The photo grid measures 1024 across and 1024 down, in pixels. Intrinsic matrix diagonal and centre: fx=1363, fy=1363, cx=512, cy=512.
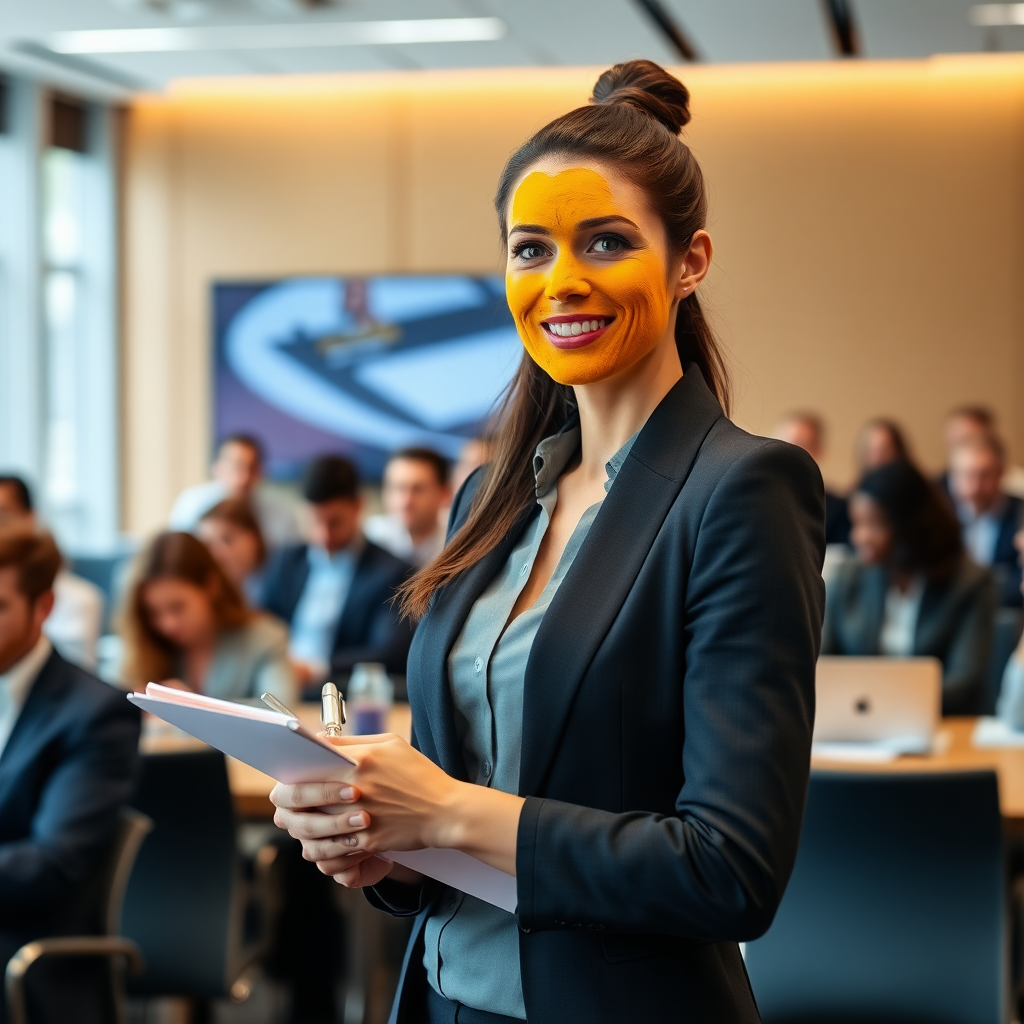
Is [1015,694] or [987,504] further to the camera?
[987,504]

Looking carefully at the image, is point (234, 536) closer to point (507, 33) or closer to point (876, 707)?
point (876, 707)

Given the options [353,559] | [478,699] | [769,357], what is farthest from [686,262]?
[769,357]

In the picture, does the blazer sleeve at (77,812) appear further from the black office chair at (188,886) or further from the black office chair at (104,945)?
the black office chair at (188,886)

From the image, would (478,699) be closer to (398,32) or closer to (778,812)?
(778,812)

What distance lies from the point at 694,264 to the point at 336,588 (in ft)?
14.4

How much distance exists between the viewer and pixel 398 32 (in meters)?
6.91

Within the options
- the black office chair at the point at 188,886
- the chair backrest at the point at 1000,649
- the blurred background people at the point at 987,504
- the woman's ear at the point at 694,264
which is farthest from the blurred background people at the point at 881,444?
the woman's ear at the point at 694,264

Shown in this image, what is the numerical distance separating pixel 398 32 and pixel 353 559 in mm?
2948

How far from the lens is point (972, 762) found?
11.0 ft

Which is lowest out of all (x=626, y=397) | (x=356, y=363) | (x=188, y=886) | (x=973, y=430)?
(x=188, y=886)

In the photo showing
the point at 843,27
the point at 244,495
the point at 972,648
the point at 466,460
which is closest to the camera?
the point at 972,648

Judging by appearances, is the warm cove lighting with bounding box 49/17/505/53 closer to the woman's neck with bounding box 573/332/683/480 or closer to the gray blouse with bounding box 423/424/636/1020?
the woman's neck with bounding box 573/332/683/480

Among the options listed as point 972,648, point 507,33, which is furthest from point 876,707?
point 507,33

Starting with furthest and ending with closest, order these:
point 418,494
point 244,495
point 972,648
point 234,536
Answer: point 244,495
point 418,494
point 234,536
point 972,648
